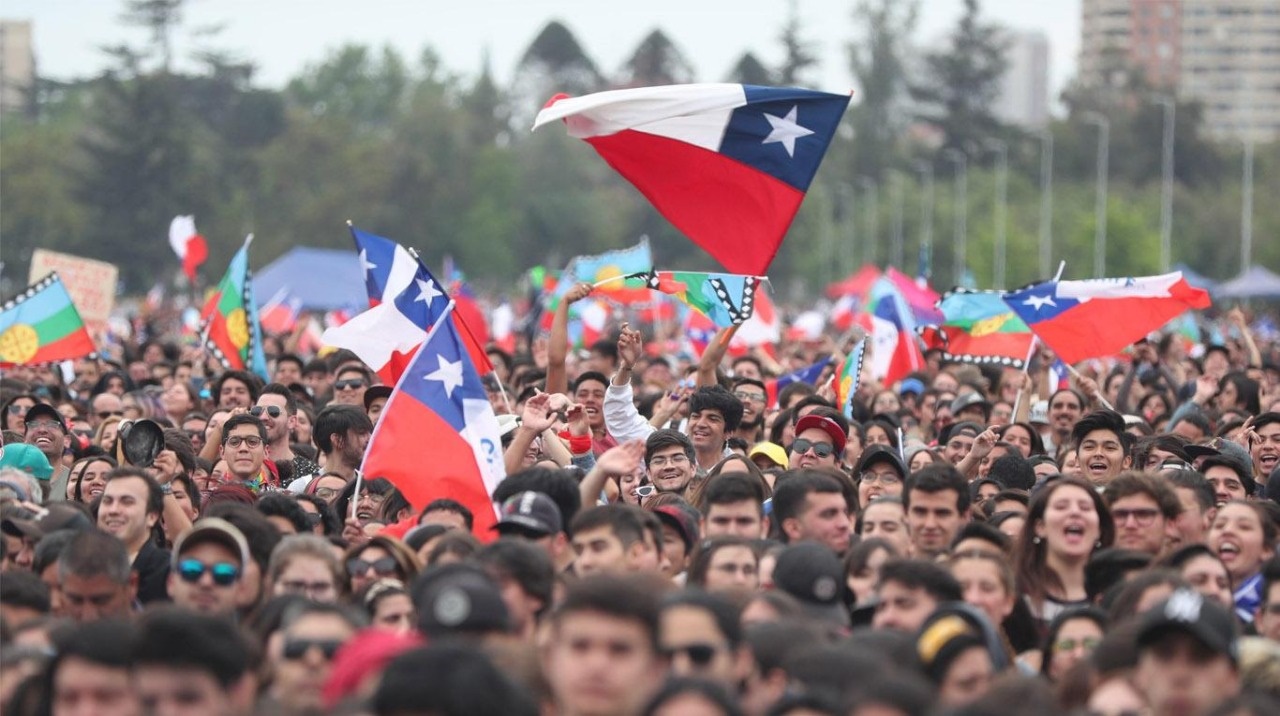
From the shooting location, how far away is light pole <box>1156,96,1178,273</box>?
197ft

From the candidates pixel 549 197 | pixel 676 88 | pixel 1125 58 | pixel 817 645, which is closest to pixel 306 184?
pixel 549 197

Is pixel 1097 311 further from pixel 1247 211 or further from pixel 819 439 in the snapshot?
pixel 1247 211

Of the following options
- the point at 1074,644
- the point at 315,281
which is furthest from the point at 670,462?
the point at 315,281

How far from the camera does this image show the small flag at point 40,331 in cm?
1756

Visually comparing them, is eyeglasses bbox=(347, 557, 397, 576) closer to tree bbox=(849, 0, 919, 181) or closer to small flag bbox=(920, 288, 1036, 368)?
small flag bbox=(920, 288, 1036, 368)

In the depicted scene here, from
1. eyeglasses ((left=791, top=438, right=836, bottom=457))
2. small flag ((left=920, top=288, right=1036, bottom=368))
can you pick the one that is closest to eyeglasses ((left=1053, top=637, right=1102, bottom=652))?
eyeglasses ((left=791, top=438, right=836, bottom=457))

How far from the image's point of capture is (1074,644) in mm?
7719

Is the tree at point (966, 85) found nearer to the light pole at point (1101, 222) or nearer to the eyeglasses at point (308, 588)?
the light pole at point (1101, 222)

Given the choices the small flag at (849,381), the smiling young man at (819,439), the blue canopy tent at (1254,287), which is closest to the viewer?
the smiling young man at (819,439)

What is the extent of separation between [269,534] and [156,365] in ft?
42.8

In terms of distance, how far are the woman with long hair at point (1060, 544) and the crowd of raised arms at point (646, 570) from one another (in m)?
0.01

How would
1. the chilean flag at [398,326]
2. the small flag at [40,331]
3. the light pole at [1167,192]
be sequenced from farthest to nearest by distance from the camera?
the light pole at [1167,192] < the small flag at [40,331] < the chilean flag at [398,326]

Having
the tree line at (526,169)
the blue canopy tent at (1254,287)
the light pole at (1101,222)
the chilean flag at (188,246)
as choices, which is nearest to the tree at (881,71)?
the tree line at (526,169)

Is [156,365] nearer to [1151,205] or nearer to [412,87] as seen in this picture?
[1151,205]
